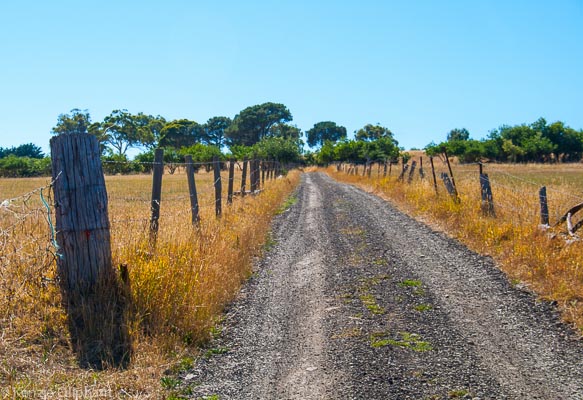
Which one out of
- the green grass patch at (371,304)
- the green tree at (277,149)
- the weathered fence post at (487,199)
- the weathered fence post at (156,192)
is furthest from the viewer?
the green tree at (277,149)

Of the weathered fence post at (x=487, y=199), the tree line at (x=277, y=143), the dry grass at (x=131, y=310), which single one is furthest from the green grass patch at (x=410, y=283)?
the tree line at (x=277, y=143)

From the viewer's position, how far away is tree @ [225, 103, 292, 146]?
116 m

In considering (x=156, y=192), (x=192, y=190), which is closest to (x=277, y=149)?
(x=192, y=190)

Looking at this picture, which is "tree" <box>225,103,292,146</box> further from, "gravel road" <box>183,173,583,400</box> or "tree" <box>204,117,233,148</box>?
"gravel road" <box>183,173,583,400</box>

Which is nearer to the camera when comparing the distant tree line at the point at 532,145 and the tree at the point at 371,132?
the distant tree line at the point at 532,145

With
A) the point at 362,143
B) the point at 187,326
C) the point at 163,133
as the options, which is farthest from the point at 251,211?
the point at 163,133

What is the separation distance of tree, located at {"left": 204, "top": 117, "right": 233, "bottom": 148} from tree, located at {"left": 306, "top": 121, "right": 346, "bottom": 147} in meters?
32.2

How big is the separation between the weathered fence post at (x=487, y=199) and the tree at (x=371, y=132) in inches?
4366

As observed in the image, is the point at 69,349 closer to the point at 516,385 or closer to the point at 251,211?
the point at 516,385

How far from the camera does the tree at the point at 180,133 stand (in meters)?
104

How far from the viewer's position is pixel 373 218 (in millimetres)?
14172

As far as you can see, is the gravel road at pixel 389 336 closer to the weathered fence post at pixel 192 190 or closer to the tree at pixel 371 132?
the weathered fence post at pixel 192 190

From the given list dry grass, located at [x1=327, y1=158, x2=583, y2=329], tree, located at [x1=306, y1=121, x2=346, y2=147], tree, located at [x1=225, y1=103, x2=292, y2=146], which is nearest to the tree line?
tree, located at [x1=225, y1=103, x2=292, y2=146]

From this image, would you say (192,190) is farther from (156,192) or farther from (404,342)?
(404,342)
